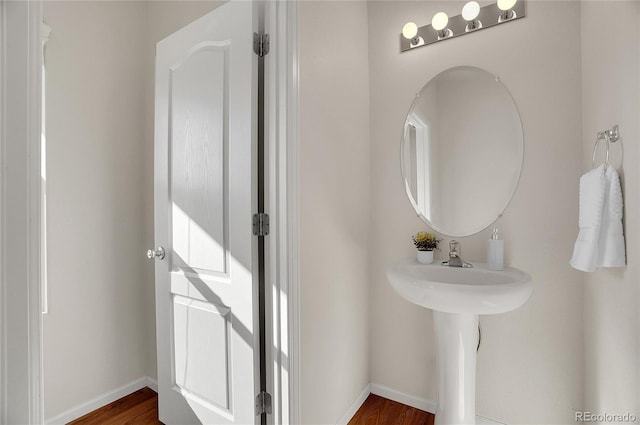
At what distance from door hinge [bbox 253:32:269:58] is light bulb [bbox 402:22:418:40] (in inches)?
33.2

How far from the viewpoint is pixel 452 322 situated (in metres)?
1.39

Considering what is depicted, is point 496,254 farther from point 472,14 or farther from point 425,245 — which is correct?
point 472,14

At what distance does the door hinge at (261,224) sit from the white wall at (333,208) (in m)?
0.15

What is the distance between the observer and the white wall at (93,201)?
1636 millimetres

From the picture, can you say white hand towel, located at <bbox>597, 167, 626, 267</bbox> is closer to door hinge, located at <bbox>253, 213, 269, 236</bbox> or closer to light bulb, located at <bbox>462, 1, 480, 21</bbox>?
light bulb, located at <bbox>462, 1, 480, 21</bbox>

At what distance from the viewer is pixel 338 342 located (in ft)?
5.27

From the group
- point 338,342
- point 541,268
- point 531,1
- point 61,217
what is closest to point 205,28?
point 61,217

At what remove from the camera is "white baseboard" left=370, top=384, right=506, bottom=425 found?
161cm

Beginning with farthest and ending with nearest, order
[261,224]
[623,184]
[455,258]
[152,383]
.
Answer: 1. [152,383]
2. [455,258]
3. [261,224]
4. [623,184]

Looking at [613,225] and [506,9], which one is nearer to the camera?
[613,225]

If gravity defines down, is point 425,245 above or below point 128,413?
above

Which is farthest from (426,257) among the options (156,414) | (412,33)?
(156,414)

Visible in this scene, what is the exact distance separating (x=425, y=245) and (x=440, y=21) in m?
1.16

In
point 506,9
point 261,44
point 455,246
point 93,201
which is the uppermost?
point 506,9
